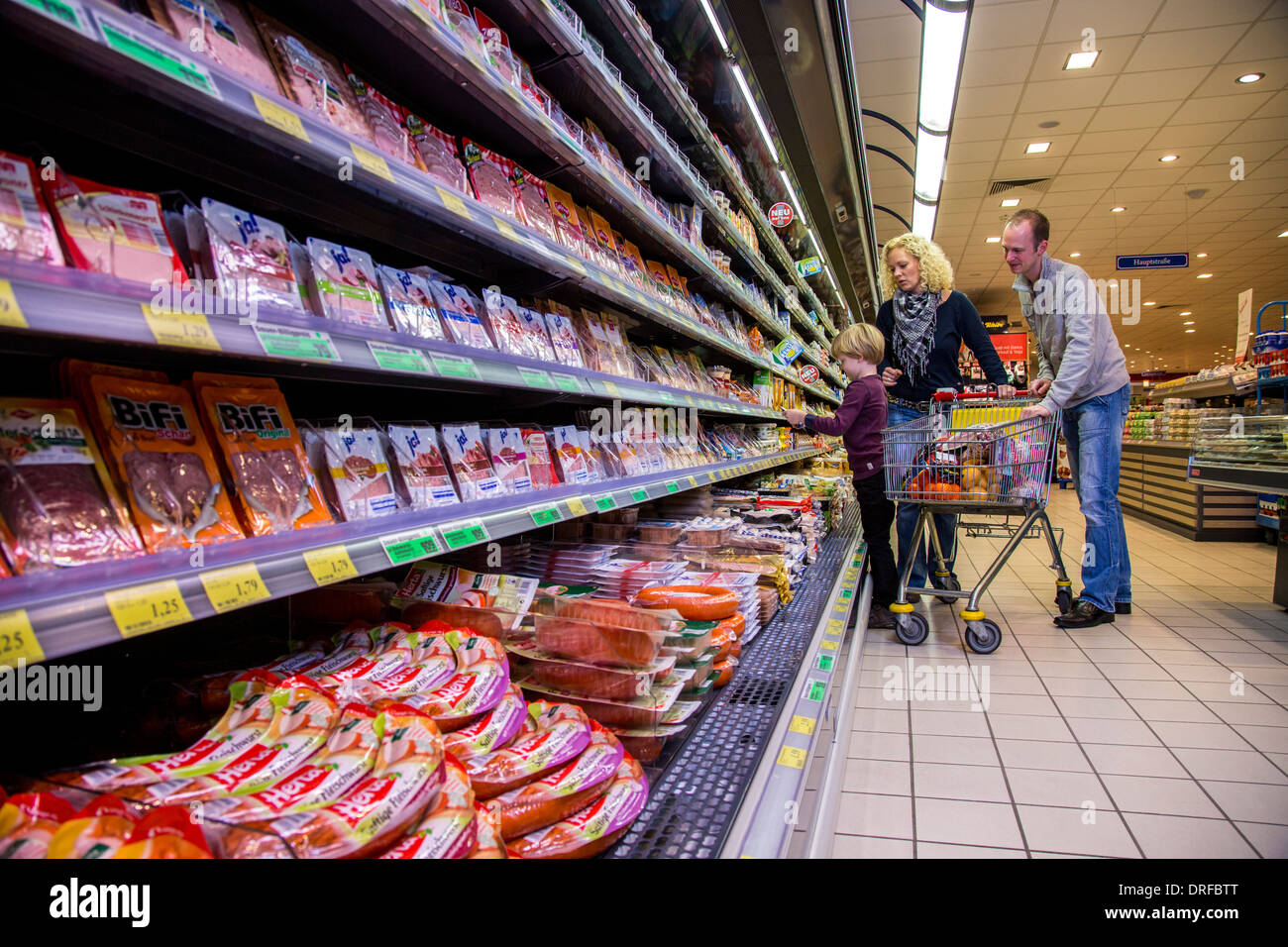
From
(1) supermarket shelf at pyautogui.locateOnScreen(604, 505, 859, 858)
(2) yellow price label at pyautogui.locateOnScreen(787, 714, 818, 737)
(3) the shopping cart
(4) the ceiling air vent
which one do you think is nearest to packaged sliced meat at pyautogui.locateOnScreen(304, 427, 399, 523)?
(1) supermarket shelf at pyautogui.locateOnScreen(604, 505, 859, 858)

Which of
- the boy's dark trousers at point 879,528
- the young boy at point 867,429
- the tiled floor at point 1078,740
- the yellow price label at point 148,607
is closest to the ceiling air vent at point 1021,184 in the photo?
the tiled floor at point 1078,740

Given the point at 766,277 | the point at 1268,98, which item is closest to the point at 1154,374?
the point at 1268,98

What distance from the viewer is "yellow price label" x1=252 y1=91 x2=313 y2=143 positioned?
90 cm

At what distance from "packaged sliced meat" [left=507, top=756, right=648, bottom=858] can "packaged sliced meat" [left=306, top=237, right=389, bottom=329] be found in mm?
828

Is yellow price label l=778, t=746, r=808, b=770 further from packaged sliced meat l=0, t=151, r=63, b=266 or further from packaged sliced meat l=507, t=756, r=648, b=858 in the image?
packaged sliced meat l=0, t=151, r=63, b=266

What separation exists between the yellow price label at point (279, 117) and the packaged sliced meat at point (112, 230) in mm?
195

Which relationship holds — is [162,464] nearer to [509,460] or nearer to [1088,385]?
[509,460]

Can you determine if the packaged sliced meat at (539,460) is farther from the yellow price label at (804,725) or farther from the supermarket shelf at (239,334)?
the yellow price label at (804,725)

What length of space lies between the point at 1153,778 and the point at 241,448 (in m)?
2.41

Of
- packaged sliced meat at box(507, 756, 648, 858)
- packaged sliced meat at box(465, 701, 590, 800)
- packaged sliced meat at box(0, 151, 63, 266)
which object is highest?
packaged sliced meat at box(0, 151, 63, 266)

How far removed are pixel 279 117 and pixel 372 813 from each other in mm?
913

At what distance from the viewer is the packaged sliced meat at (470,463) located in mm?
1424

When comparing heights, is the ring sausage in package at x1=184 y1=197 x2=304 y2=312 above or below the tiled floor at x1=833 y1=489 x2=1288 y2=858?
above
